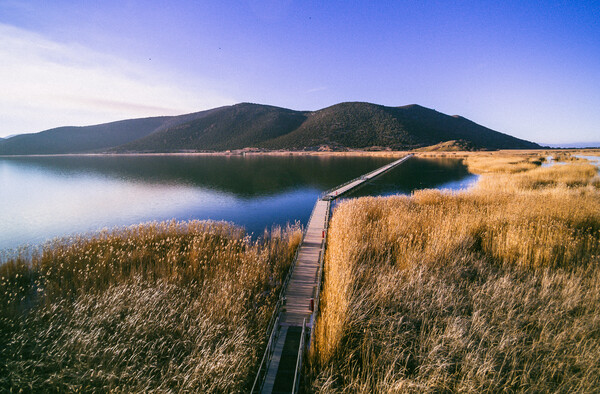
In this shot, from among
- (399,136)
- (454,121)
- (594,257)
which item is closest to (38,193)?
(594,257)

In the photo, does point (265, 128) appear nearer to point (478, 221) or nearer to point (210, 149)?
point (210, 149)

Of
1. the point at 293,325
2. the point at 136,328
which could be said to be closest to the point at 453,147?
the point at 293,325

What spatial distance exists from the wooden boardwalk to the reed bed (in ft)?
0.83

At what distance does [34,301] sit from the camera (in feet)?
17.6

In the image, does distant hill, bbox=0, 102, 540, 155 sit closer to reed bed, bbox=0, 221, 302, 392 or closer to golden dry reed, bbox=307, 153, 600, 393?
golden dry reed, bbox=307, 153, 600, 393

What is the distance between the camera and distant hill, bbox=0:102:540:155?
86875 mm

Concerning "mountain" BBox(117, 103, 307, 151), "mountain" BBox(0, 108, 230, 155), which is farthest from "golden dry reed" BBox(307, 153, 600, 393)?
"mountain" BBox(0, 108, 230, 155)

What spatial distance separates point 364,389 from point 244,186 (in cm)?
2374

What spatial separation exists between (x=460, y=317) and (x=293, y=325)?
304 cm

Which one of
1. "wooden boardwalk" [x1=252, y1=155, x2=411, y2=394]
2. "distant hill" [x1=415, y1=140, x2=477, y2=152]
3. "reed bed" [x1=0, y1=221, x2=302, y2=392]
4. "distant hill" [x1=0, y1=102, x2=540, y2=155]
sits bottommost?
"wooden boardwalk" [x1=252, y1=155, x2=411, y2=394]

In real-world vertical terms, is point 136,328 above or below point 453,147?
below

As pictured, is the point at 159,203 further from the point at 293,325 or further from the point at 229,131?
the point at 229,131

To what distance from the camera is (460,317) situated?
172 inches

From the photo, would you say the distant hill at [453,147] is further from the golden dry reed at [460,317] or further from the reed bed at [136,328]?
the reed bed at [136,328]
